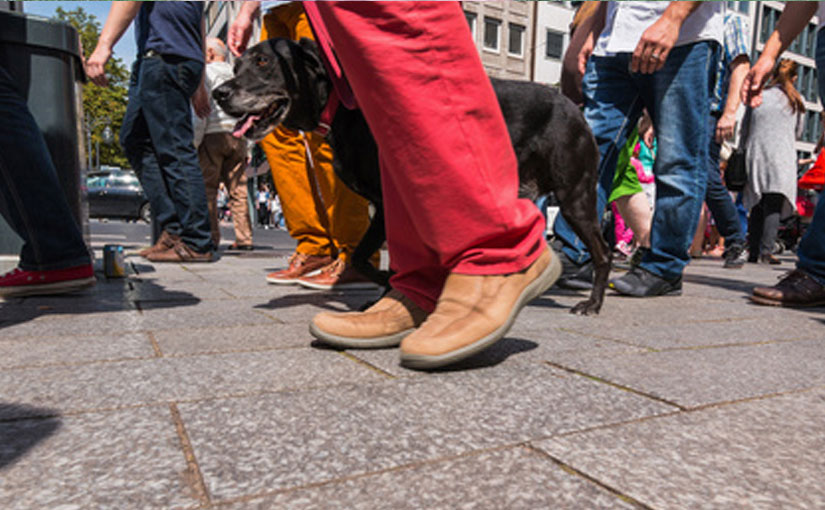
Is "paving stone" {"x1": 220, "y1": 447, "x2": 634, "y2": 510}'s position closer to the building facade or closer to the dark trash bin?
the dark trash bin

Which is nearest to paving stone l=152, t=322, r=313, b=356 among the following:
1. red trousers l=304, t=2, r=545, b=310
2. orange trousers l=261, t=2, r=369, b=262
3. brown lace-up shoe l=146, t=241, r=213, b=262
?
red trousers l=304, t=2, r=545, b=310

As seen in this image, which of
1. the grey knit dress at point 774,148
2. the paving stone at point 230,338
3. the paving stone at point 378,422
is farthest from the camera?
the grey knit dress at point 774,148

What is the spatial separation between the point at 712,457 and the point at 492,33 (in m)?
35.7

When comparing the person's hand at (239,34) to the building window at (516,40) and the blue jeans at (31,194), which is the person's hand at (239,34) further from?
the building window at (516,40)

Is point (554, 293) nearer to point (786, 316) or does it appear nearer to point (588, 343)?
point (786, 316)

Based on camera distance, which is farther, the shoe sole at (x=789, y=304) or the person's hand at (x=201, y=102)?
the person's hand at (x=201, y=102)

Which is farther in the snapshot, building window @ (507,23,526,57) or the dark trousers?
building window @ (507,23,526,57)

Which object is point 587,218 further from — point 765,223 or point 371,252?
point 765,223

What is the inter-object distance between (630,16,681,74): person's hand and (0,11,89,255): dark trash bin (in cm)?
333

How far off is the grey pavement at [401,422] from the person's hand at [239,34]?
2341 mm

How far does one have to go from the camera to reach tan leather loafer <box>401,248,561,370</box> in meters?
1.57

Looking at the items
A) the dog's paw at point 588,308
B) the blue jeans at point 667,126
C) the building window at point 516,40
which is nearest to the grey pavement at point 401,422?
the dog's paw at point 588,308

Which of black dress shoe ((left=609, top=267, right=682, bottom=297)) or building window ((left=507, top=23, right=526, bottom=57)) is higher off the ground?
building window ((left=507, top=23, right=526, bottom=57))

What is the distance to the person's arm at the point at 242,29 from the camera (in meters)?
3.98
